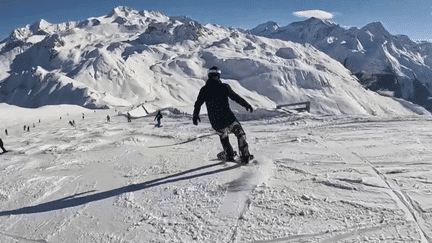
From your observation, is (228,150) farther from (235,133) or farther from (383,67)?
(383,67)

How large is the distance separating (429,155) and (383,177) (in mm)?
1528

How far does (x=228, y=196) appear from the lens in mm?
3297

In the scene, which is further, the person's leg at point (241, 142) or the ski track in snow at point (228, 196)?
the person's leg at point (241, 142)

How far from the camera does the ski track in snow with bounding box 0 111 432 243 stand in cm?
252

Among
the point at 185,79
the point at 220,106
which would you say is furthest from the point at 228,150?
the point at 185,79

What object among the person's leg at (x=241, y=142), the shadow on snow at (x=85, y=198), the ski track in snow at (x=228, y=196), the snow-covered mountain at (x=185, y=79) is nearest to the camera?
the ski track in snow at (x=228, y=196)

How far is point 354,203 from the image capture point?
2879 mm

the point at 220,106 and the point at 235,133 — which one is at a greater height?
the point at 220,106

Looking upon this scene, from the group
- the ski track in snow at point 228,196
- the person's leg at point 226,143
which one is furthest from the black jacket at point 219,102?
the ski track in snow at point 228,196

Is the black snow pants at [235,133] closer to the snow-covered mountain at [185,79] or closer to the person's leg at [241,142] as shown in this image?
the person's leg at [241,142]

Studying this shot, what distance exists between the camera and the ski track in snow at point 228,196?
99.3 inches

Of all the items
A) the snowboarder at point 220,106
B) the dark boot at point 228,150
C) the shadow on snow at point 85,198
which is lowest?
the shadow on snow at point 85,198

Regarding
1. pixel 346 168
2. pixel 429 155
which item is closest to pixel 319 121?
pixel 429 155

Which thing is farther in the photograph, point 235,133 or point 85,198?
point 235,133
